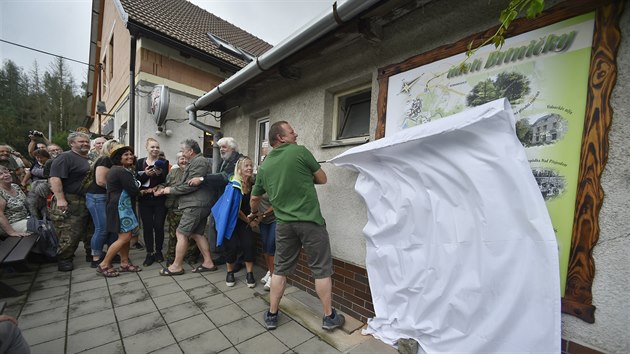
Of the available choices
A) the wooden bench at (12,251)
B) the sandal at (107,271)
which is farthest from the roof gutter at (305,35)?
the wooden bench at (12,251)

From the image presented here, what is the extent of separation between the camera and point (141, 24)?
630 centimetres

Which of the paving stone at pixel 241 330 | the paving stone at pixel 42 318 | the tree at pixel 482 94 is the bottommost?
the paving stone at pixel 42 318

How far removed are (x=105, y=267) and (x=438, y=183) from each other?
4.15 metres

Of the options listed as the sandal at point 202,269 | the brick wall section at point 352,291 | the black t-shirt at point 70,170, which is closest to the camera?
the brick wall section at point 352,291

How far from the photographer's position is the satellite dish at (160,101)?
6.38 metres

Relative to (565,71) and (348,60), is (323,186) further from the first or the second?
(565,71)

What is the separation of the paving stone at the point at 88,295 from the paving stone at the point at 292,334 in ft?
6.88

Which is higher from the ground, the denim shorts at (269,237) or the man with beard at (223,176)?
the man with beard at (223,176)

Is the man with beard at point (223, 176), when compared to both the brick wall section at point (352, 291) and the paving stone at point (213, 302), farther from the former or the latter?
the brick wall section at point (352, 291)

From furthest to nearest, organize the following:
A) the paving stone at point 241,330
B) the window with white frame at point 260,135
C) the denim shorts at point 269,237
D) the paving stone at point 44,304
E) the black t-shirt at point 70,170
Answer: the window with white frame at point 260,135 < the black t-shirt at point 70,170 < the denim shorts at point 269,237 < the paving stone at point 44,304 < the paving stone at point 241,330

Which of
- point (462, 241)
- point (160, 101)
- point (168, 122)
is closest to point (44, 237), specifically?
point (160, 101)

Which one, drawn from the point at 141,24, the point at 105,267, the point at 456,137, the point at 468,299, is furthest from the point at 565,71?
the point at 141,24

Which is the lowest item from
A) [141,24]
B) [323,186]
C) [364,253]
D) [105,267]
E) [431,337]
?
[105,267]

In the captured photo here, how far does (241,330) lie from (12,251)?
111 inches
